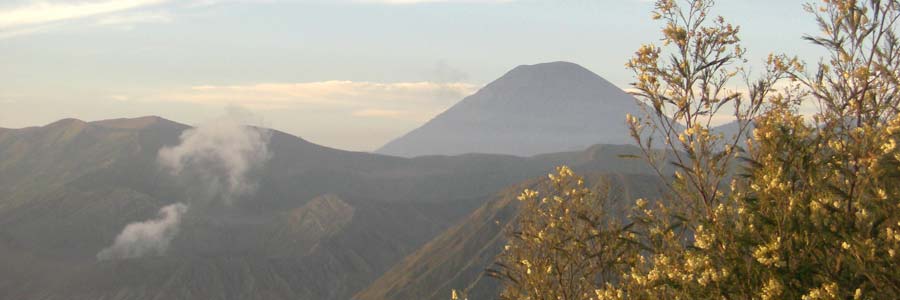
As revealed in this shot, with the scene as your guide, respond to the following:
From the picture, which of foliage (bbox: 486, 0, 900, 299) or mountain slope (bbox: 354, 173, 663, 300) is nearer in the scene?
foliage (bbox: 486, 0, 900, 299)

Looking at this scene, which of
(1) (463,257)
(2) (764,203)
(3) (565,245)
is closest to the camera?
(2) (764,203)

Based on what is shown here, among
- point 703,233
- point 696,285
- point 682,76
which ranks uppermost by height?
point 682,76

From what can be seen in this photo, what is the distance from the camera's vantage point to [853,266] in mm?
8891

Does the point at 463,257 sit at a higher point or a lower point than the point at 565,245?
lower

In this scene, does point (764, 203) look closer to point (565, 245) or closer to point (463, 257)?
point (565, 245)

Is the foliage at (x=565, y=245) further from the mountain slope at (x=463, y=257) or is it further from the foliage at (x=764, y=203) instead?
the mountain slope at (x=463, y=257)

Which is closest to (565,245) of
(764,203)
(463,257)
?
(764,203)

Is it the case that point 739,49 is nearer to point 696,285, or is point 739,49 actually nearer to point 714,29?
point 714,29

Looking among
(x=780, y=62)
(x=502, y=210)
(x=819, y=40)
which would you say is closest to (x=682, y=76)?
(x=780, y=62)

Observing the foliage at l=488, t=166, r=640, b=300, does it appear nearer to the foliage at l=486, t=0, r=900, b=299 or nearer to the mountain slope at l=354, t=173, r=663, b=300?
the foliage at l=486, t=0, r=900, b=299

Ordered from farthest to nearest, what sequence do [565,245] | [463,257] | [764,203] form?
1. [463,257]
2. [565,245]
3. [764,203]

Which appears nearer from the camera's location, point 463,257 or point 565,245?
point 565,245

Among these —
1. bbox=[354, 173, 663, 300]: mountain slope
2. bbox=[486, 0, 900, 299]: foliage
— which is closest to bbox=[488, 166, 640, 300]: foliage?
bbox=[486, 0, 900, 299]: foliage

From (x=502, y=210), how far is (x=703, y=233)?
177 metres
